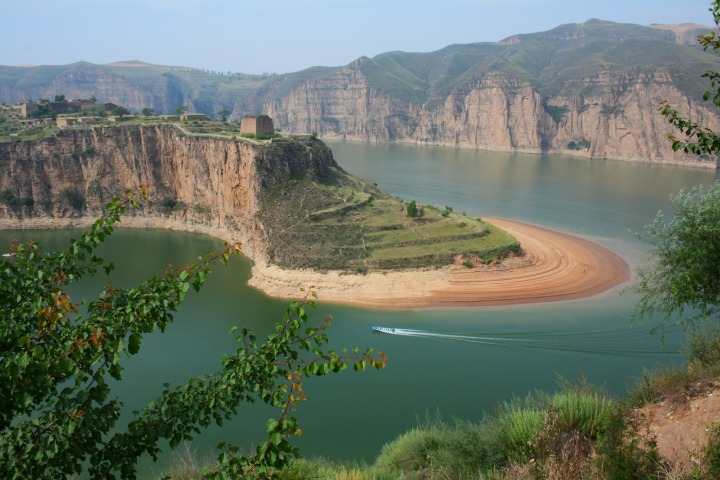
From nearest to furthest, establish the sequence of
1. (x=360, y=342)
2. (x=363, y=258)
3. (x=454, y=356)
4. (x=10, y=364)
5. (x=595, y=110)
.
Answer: (x=10, y=364), (x=454, y=356), (x=360, y=342), (x=363, y=258), (x=595, y=110)

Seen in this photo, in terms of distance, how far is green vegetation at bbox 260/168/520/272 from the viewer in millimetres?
44219

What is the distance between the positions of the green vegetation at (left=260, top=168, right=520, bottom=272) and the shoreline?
120 centimetres

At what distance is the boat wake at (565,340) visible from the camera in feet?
101

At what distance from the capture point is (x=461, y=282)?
42062 millimetres

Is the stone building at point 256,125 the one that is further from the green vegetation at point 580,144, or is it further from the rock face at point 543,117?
the green vegetation at point 580,144

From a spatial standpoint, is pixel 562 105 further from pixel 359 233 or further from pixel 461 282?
pixel 461 282

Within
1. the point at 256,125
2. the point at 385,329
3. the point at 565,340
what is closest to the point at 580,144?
the point at 256,125

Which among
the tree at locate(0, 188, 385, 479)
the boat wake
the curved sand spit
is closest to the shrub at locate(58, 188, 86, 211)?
the curved sand spit

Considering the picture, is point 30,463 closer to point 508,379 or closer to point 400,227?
point 508,379

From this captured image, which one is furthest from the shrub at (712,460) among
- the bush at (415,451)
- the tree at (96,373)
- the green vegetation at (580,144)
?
the green vegetation at (580,144)

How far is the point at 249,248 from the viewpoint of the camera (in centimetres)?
5050

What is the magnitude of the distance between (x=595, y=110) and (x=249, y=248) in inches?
5031

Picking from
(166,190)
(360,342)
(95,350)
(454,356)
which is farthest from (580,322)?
(166,190)

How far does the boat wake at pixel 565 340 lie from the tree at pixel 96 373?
2665 cm
